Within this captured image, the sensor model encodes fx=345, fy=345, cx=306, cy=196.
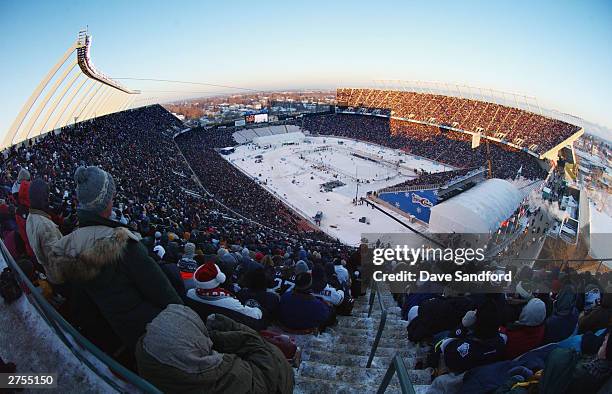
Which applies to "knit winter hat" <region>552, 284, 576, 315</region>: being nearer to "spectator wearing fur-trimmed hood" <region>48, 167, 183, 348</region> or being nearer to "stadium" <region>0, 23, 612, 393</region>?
"stadium" <region>0, 23, 612, 393</region>

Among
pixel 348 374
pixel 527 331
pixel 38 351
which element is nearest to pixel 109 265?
pixel 38 351

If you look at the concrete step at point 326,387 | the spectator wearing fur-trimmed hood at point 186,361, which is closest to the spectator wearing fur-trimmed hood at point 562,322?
the concrete step at point 326,387

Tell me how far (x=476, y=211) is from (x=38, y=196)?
19.4 m

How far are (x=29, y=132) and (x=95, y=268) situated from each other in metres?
21.9

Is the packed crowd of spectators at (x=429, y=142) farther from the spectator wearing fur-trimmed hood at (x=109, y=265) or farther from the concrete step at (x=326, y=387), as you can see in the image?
the spectator wearing fur-trimmed hood at (x=109, y=265)

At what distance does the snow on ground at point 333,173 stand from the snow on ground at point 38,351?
18813 millimetres

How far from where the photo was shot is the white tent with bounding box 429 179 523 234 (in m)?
18.4

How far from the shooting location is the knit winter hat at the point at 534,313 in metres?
3.24

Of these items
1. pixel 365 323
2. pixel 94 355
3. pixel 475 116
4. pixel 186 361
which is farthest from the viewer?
pixel 475 116

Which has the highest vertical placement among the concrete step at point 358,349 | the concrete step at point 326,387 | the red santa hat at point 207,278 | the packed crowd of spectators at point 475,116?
the packed crowd of spectators at point 475,116

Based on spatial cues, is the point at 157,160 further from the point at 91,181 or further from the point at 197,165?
the point at 91,181

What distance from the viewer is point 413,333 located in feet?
13.4

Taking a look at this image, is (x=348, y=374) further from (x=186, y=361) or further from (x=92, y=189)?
(x=92, y=189)

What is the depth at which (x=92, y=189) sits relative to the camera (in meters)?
2.04
